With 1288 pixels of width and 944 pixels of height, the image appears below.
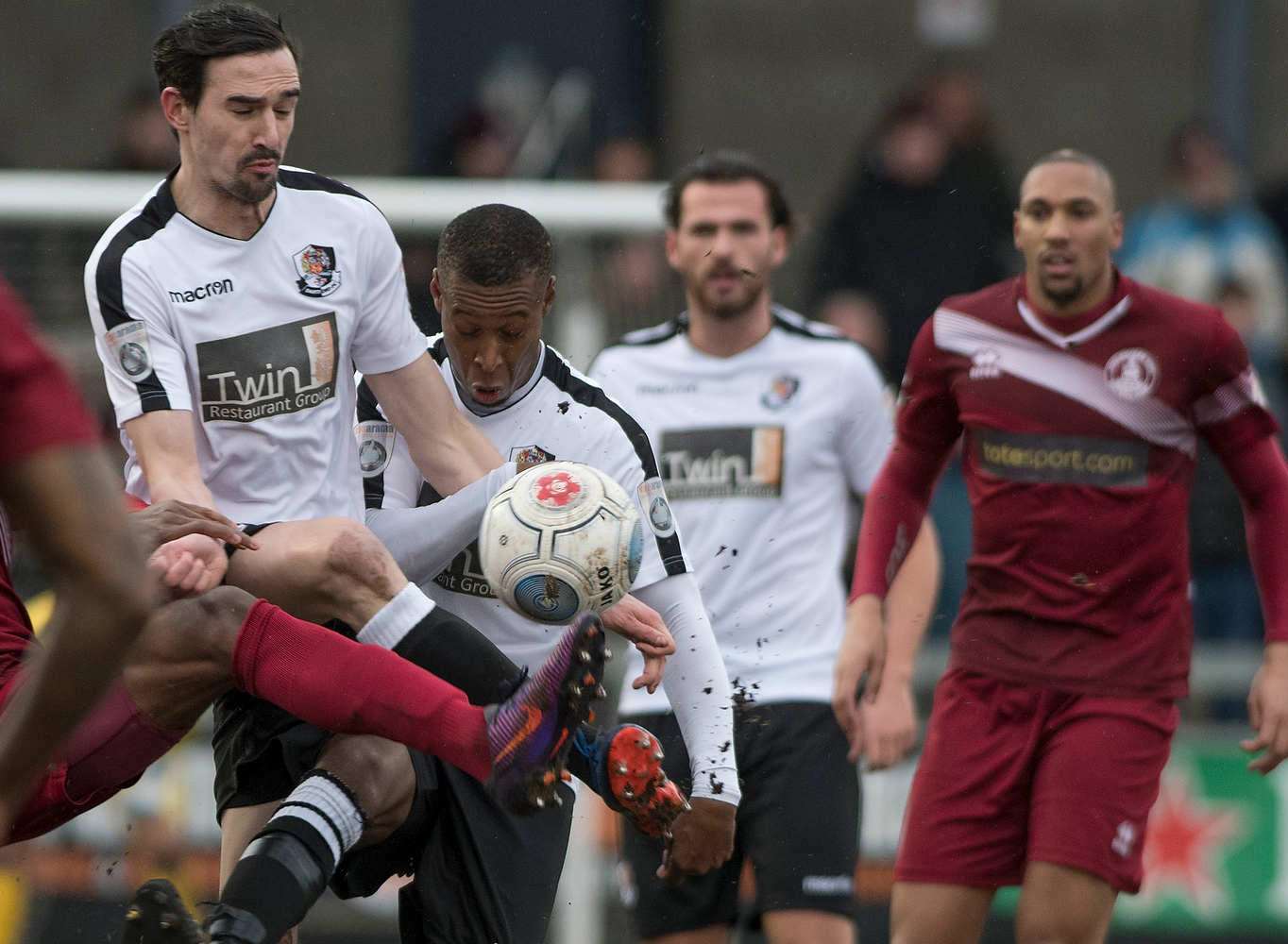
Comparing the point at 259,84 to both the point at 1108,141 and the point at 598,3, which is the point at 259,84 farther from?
the point at 1108,141

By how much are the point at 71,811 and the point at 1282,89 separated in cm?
999

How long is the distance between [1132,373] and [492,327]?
2002 mm

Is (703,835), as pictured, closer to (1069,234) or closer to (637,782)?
(637,782)

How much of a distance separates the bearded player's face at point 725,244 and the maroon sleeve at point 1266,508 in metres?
1.74

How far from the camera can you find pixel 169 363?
4809mm

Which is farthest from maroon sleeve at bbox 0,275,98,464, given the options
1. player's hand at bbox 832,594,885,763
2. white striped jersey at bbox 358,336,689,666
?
player's hand at bbox 832,594,885,763

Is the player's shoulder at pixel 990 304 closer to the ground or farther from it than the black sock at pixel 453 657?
farther from it

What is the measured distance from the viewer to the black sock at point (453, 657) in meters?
4.71

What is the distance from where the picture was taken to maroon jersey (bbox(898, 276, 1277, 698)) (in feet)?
19.1

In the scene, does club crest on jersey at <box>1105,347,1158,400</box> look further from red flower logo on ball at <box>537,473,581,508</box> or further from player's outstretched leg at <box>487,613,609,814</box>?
player's outstretched leg at <box>487,613,609,814</box>

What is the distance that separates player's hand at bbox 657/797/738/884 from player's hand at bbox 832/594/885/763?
2.14ft

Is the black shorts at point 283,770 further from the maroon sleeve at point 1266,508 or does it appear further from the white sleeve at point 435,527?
the maroon sleeve at point 1266,508

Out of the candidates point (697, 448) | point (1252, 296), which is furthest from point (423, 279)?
point (1252, 296)

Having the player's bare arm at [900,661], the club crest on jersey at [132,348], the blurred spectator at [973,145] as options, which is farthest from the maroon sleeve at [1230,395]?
the blurred spectator at [973,145]
